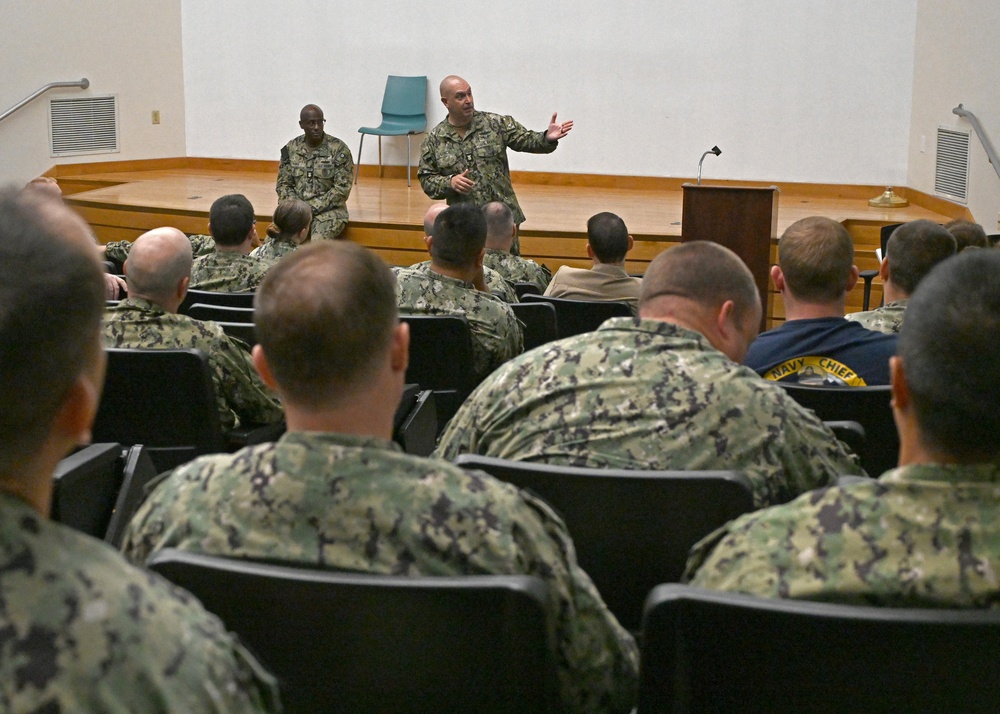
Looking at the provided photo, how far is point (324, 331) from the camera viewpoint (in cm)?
146

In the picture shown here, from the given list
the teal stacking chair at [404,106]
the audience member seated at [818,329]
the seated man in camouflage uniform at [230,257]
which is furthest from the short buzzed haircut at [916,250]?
the teal stacking chair at [404,106]

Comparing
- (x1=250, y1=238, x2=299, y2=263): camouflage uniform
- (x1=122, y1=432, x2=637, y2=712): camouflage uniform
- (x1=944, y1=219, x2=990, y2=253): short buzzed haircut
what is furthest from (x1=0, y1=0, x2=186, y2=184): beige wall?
(x1=122, y1=432, x2=637, y2=712): camouflage uniform

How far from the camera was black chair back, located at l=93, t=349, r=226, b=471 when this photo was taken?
2768 millimetres

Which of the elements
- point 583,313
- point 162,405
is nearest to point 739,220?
point 583,313

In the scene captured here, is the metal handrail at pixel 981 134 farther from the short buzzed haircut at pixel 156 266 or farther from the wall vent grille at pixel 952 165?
the short buzzed haircut at pixel 156 266

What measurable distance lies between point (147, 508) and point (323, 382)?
0.29 metres

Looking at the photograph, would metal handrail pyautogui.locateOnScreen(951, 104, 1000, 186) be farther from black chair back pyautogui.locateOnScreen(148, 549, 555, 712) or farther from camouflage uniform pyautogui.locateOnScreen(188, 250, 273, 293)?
black chair back pyautogui.locateOnScreen(148, 549, 555, 712)

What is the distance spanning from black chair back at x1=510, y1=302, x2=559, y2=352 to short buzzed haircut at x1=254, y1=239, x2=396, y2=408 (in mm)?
2634

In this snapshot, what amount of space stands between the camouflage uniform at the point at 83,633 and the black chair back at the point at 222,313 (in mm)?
2867

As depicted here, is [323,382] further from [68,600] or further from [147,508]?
[68,600]

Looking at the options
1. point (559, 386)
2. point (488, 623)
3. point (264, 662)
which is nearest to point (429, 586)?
point (488, 623)

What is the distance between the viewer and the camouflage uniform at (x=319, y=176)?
27.2ft

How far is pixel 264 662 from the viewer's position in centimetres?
134

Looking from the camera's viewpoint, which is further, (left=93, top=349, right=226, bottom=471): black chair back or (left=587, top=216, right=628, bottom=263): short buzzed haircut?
(left=587, top=216, right=628, bottom=263): short buzzed haircut
